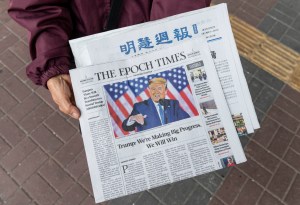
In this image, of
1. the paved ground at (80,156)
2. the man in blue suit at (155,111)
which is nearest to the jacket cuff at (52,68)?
the man in blue suit at (155,111)

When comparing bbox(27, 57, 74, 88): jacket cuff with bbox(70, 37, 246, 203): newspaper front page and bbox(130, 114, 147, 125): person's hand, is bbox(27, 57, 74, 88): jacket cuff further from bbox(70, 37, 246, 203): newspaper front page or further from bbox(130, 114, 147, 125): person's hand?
bbox(130, 114, 147, 125): person's hand

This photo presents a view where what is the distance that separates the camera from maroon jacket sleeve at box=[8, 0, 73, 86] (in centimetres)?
103

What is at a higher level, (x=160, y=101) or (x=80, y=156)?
(x=160, y=101)

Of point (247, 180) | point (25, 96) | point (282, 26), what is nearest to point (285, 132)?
point (247, 180)

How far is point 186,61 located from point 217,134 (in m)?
0.29

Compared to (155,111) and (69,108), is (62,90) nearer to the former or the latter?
(69,108)

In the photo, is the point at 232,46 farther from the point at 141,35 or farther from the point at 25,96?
the point at 25,96

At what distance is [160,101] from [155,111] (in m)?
0.04

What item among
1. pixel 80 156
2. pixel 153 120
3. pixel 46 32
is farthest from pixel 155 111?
pixel 80 156

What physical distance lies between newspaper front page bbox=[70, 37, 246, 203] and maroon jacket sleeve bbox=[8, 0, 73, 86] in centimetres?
8

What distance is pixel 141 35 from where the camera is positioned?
108cm

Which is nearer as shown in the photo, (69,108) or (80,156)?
(69,108)

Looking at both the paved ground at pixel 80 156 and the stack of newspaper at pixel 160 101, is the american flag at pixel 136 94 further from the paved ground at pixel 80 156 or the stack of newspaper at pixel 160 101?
the paved ground at pixel 80 156

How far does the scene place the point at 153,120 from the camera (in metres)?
1.08
